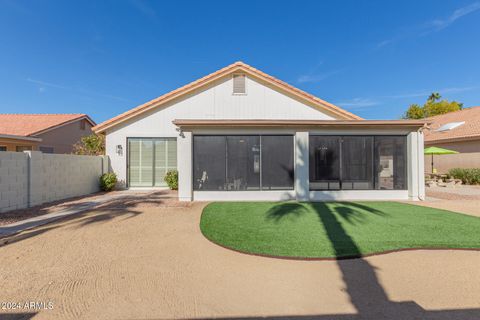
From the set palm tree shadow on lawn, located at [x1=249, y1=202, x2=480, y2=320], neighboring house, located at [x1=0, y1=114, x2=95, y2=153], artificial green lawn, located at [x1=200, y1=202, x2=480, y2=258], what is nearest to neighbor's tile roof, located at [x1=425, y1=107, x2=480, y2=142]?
artificial green lawn, located at [x1=200, y1=202, x2=480, y2=258]

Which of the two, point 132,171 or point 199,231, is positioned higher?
point 132,171

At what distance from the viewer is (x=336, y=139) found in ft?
33.0

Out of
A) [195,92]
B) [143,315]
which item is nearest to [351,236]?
[143,315]

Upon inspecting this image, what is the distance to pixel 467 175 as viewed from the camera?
15484 mm

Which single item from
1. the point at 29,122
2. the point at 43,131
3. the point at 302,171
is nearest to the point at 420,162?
the point at 302,171

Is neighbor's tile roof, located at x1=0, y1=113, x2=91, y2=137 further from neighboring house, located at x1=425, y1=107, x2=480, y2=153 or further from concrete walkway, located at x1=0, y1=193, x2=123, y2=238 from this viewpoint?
neighboring house, located at x1=425, y1=107, x2=480, y2=153

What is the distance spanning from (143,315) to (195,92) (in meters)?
13.1

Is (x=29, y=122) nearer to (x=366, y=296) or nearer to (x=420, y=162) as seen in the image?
(x=366, y=296)

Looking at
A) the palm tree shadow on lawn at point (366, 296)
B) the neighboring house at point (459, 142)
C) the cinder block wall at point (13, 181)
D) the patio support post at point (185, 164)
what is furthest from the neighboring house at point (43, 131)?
the neighboring house at point (459, 142)

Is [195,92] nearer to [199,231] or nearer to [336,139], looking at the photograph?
[336,139]

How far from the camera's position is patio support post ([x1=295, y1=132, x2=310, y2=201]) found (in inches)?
382

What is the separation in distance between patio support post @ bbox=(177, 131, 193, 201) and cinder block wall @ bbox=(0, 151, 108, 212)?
5.25 meters

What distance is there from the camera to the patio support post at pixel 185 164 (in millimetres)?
9555

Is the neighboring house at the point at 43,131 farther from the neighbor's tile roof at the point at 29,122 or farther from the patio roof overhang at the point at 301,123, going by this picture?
the patio roof overhang at the point at 301,123
